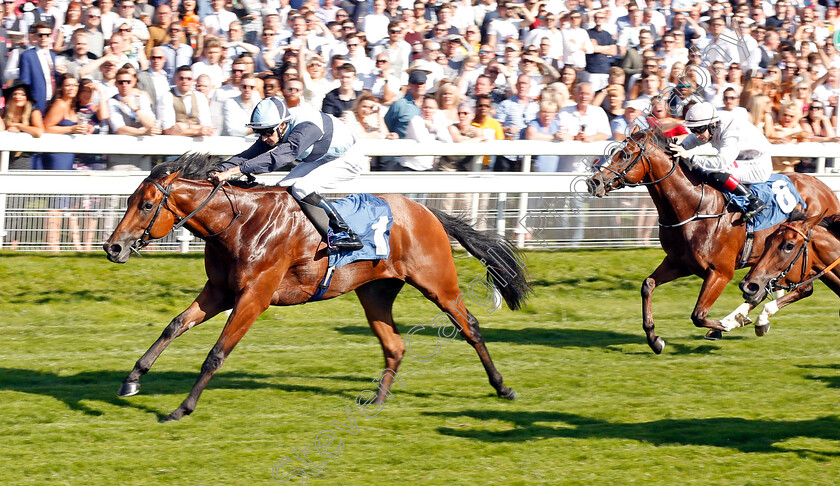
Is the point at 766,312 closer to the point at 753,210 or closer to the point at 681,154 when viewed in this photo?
the point at 753,210

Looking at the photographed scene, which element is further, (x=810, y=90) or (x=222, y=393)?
(x=810, y=90)

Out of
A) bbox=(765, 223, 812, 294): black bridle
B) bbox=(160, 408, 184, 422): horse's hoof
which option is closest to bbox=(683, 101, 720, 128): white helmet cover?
bbox=(765, 223, 812, 294): black bridle

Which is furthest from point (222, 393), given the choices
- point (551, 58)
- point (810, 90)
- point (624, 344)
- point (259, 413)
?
point (810, 90)

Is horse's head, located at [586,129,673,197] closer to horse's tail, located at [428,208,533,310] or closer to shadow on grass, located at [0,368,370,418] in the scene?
horse's tail, located at [428,208,533,310]

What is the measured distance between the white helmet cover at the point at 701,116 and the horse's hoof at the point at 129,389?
4.19 m

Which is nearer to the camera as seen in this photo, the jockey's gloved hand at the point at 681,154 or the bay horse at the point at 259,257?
the bay horse at the point at 259,257

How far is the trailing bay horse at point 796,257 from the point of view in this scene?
5.63 metres

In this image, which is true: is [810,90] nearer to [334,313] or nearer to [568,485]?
[334,313]

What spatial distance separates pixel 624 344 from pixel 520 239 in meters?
1.68

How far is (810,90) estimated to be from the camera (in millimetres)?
11289

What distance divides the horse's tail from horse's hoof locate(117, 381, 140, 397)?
2.00 m

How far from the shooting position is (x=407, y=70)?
972 centimetres

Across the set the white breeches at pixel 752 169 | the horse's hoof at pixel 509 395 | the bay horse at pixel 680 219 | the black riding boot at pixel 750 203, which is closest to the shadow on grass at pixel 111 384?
the horse's hoof at pixel 509 395

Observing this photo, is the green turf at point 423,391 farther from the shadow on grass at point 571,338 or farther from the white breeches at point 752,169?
the white breeches at point 752,169
